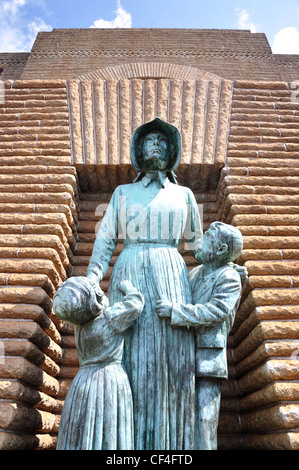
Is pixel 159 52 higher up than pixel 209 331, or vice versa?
pixel 159 52

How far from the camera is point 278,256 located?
132 inches

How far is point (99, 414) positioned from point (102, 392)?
0.35ft

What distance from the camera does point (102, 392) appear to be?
1965 millimetres

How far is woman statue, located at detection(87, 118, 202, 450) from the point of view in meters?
2.05

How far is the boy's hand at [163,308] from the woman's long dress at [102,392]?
0.11 m

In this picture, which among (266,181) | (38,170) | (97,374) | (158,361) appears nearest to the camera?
(97,374)

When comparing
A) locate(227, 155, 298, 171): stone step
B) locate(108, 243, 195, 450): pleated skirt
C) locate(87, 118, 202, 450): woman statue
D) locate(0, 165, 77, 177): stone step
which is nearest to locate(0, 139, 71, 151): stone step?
locate(0, 165, 77, 177): stone step

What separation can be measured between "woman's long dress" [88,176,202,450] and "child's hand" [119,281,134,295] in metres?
0.05

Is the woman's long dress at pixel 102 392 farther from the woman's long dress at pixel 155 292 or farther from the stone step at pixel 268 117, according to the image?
the stone step at pixel 268 117

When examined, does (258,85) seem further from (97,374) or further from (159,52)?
(97,374)

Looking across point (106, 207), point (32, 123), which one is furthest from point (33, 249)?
point (32, 123)

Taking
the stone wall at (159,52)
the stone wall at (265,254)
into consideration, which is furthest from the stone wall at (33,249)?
the stone wall at (159,52)

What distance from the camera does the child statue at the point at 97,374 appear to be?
190 centimetres

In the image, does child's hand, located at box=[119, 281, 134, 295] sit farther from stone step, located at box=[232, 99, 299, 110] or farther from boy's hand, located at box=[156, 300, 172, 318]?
stone step, located at box=[232, 99, 299, 110]
